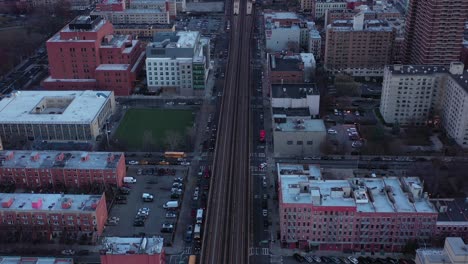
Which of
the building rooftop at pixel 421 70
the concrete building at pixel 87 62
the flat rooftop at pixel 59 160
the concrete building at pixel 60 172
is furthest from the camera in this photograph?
the concrete building at pixel 87 62

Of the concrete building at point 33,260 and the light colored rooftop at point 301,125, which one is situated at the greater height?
the light colored rooftop at point 301,125

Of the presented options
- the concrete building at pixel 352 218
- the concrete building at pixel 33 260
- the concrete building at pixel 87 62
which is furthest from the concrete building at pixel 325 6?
the concrete building at pixel 33 260

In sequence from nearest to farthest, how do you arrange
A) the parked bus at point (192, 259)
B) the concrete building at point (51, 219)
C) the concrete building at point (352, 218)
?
the concrete building at point (352, 218), the parked bus at point (192, 259), the concrete building at point (51, 219)

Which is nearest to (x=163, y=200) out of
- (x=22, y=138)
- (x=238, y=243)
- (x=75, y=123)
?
(x=238, y=243)

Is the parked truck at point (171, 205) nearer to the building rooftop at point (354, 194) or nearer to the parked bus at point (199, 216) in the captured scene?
the parked bus at point (199, 216)

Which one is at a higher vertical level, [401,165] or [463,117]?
[463,117]

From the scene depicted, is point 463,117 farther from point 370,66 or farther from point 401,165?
point 370,66

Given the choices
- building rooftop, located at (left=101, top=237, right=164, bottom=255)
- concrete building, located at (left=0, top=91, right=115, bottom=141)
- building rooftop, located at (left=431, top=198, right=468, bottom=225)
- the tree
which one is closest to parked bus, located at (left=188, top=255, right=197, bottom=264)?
building rooftop, located at (left=101, top=237, right=164, bottom=255)

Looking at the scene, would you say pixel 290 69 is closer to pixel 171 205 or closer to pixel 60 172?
pixel 171 205
